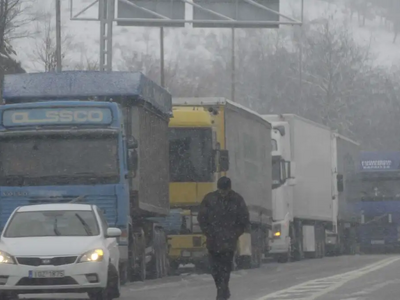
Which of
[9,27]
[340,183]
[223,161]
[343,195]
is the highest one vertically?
[9,27]

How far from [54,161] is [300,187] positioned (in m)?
18.1

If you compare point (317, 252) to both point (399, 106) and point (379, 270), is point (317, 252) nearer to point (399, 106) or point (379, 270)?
point (379, 270)

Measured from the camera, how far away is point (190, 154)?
27375 mm

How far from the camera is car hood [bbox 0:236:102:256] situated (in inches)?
670

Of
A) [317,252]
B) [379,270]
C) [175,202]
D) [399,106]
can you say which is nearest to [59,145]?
[175,202]

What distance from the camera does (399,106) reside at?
116 metres

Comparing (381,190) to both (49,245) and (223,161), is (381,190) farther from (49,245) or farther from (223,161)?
(49,245)

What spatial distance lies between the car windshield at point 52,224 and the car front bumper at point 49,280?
1.12 metres

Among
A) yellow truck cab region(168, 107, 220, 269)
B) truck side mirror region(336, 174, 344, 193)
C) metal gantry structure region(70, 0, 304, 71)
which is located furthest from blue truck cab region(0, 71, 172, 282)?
truck side mirror region(336, 174, 344, 193)

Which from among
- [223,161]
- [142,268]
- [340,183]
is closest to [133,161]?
[142,268]

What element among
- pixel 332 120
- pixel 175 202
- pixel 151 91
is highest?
pixel 332 120

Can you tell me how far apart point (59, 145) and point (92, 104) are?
2.89ft

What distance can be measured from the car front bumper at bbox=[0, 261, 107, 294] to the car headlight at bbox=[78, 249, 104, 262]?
8cm

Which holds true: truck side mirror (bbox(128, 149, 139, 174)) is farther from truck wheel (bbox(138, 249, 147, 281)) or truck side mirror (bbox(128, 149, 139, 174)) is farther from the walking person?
the walking person
